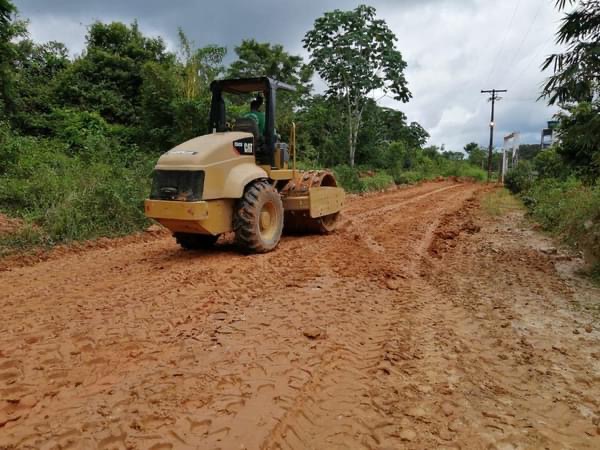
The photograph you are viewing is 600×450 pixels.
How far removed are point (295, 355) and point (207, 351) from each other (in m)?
0.69

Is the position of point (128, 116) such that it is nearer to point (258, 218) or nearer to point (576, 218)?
point (258, 218)

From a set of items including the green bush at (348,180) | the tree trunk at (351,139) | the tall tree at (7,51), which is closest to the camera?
the tall tree at (7,51)

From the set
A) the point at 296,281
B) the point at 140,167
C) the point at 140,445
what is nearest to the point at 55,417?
the point at 140,445

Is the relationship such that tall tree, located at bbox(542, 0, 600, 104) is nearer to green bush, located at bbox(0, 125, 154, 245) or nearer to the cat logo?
the cat logo

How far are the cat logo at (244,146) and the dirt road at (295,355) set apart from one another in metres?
1.55

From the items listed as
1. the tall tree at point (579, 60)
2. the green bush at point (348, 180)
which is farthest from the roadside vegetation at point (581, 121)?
the green bush at point (348, 180)

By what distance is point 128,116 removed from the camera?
55.3 ft

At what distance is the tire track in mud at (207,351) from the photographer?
2.61m

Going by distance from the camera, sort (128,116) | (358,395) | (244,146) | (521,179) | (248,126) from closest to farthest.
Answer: (358,395) < (244,146) < (248,126) < (128,116) < (521,179)

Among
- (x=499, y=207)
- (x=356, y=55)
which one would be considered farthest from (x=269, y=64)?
(x=499, y=207)

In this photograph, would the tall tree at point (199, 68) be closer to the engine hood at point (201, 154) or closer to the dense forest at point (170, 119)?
the dense forest at point (170, 119)

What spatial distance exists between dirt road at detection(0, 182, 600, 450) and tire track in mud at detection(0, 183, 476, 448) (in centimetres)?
1

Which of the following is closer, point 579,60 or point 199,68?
point 579,60

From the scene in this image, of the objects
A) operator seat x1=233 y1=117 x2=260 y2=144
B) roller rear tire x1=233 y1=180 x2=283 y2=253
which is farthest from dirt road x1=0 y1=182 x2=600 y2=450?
operator seat x1=233 y1=117 x2=260 y2=144
